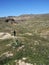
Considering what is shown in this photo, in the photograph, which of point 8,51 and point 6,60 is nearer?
point 6,60

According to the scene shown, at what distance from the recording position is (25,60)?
39.8m

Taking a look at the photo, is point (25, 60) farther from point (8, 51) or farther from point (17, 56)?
point (8, 51)

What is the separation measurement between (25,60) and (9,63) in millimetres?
3550

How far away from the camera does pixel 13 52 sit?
45719mm

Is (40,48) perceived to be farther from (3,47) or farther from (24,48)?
(3,47)

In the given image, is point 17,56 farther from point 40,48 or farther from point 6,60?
point 40,48

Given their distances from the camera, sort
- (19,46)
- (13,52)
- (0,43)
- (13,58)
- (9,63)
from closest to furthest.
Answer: (9,63) → (13,58) → (13,52) → (19,46) → (0,43)

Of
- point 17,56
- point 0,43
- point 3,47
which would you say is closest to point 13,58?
point 17,56

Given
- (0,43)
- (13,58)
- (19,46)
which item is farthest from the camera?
(0,43)

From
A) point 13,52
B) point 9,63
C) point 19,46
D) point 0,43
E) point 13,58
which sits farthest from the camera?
point 0,43

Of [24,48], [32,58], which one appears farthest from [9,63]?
[24,48]

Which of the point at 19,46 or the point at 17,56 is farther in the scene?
the point at 19,46

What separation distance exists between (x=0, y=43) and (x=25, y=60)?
19.3 meters

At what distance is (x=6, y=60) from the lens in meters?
41.3
